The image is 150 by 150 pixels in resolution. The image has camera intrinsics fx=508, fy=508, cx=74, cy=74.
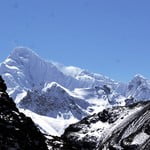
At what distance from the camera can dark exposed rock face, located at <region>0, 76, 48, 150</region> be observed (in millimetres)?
64375

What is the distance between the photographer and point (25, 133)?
2687 inches

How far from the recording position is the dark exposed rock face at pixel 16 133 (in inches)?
2534

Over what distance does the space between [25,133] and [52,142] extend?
43084mm

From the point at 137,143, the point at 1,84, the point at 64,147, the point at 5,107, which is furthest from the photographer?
the point at 137,143

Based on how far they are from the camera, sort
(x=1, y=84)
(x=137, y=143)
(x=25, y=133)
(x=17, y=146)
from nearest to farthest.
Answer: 1. (x=17, y=146)
2. (x=25, y=133)
3. (x=1, y=84)
4. (x=137, y=143)

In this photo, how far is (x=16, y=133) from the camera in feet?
219

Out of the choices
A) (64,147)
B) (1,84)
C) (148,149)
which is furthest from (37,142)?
(148,149)

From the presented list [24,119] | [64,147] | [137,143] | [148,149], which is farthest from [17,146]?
[137,143]

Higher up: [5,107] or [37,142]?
[5,107]

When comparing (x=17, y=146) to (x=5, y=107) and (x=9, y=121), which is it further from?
(x=5, y=107)

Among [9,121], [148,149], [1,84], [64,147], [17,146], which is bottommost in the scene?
[17,146]

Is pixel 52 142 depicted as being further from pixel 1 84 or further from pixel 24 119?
pixel 24 119

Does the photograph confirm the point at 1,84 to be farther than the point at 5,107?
Yes

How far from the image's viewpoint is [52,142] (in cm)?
11075
